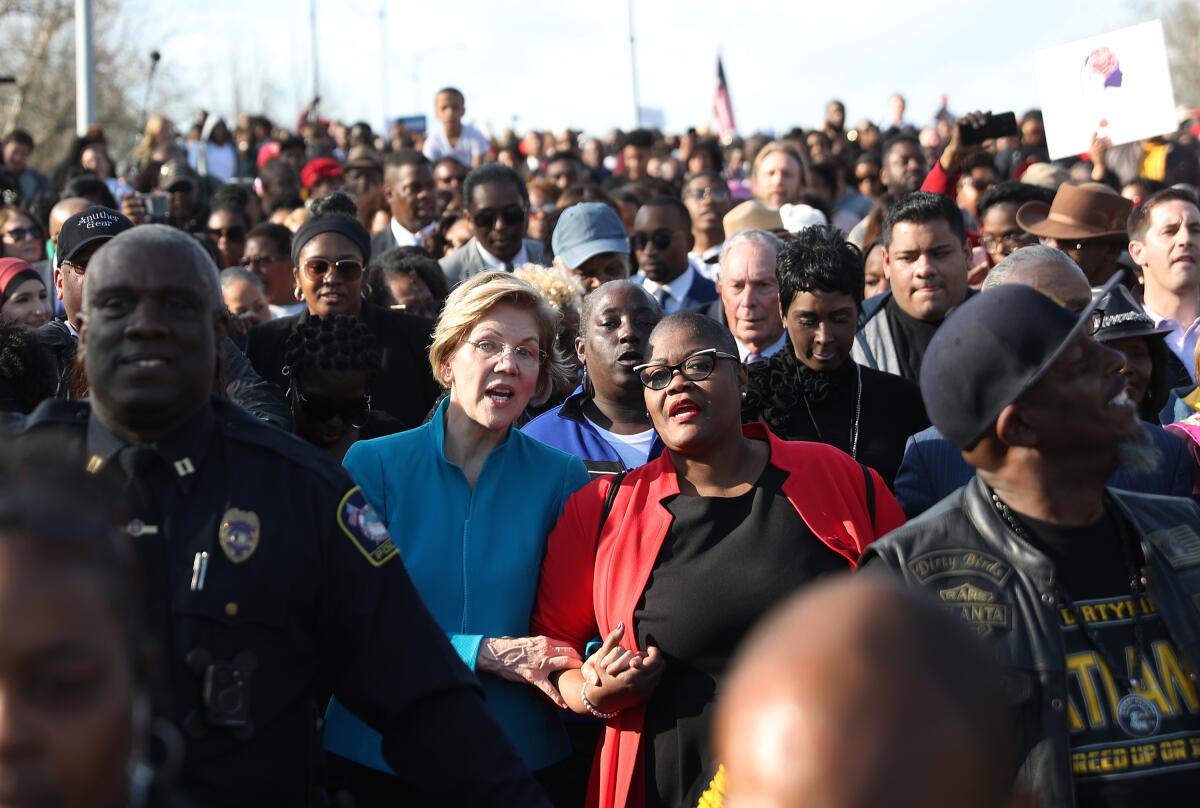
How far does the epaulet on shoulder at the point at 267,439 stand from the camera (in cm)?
304

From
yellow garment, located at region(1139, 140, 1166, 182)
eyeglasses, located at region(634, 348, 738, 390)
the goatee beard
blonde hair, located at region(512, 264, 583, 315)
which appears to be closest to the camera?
the goatee beard

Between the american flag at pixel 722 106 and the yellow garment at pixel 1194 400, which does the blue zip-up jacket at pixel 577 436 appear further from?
the american flag at pixel 722 106

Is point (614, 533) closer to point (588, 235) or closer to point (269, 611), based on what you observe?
point (269, 611)

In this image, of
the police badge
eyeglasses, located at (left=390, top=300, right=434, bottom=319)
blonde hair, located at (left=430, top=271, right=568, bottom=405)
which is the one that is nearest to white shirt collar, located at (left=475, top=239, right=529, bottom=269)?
eyeglasses, located at (left=390, top=300, right=434, bottom=319)

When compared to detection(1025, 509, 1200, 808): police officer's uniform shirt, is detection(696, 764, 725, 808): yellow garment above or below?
below

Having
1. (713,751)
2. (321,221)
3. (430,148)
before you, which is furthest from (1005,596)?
(430,148)

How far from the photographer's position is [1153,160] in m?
13.0

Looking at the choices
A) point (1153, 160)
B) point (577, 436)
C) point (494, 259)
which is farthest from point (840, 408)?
point (1153, 160)

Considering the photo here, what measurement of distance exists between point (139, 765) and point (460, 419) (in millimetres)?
3023

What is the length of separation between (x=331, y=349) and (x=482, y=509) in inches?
46.3

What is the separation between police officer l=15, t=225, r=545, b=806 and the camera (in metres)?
2.87

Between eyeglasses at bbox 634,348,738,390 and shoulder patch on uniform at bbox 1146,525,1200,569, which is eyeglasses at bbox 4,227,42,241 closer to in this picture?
eyeglasses at bbox 634,348,738,390

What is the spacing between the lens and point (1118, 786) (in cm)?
294

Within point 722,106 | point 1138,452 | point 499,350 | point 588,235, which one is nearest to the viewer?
point 1138,452
